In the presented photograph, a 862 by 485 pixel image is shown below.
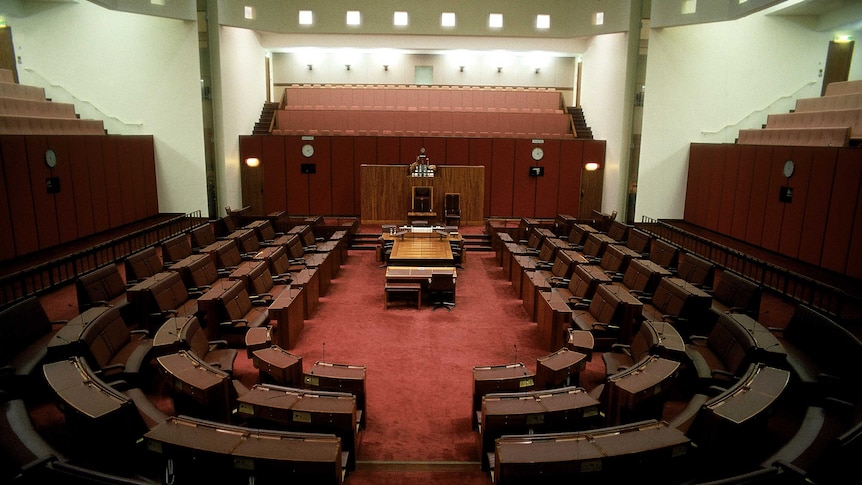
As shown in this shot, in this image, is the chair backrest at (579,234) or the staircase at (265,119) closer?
the chair backrest at (579,234)

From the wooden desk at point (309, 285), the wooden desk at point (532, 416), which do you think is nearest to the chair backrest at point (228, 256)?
the wooden desk at point (309, 285)

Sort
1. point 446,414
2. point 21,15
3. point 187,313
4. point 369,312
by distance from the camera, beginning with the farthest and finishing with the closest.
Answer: point 21,15, point 369,312, point 187,313, point 446,414

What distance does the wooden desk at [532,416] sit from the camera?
4.68 m

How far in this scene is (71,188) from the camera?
37.2 feet

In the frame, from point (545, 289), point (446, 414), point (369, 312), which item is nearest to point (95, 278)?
point (369, 312)

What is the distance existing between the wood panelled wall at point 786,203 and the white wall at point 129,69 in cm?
1354

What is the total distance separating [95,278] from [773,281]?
11262mm

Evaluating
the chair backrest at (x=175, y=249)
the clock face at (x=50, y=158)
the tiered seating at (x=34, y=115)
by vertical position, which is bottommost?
the chair backrest at (x=175, y=249)

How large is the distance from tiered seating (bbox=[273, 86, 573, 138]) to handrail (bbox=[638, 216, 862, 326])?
22.0 ft

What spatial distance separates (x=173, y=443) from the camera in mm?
3949

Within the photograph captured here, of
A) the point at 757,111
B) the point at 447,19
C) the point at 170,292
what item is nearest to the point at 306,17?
the point at 447,19

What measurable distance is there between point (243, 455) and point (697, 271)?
7919 mm

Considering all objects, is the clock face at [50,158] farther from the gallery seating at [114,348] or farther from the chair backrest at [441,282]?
the chair backrest at [441,282]

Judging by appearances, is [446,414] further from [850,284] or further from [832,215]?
[832,215]
